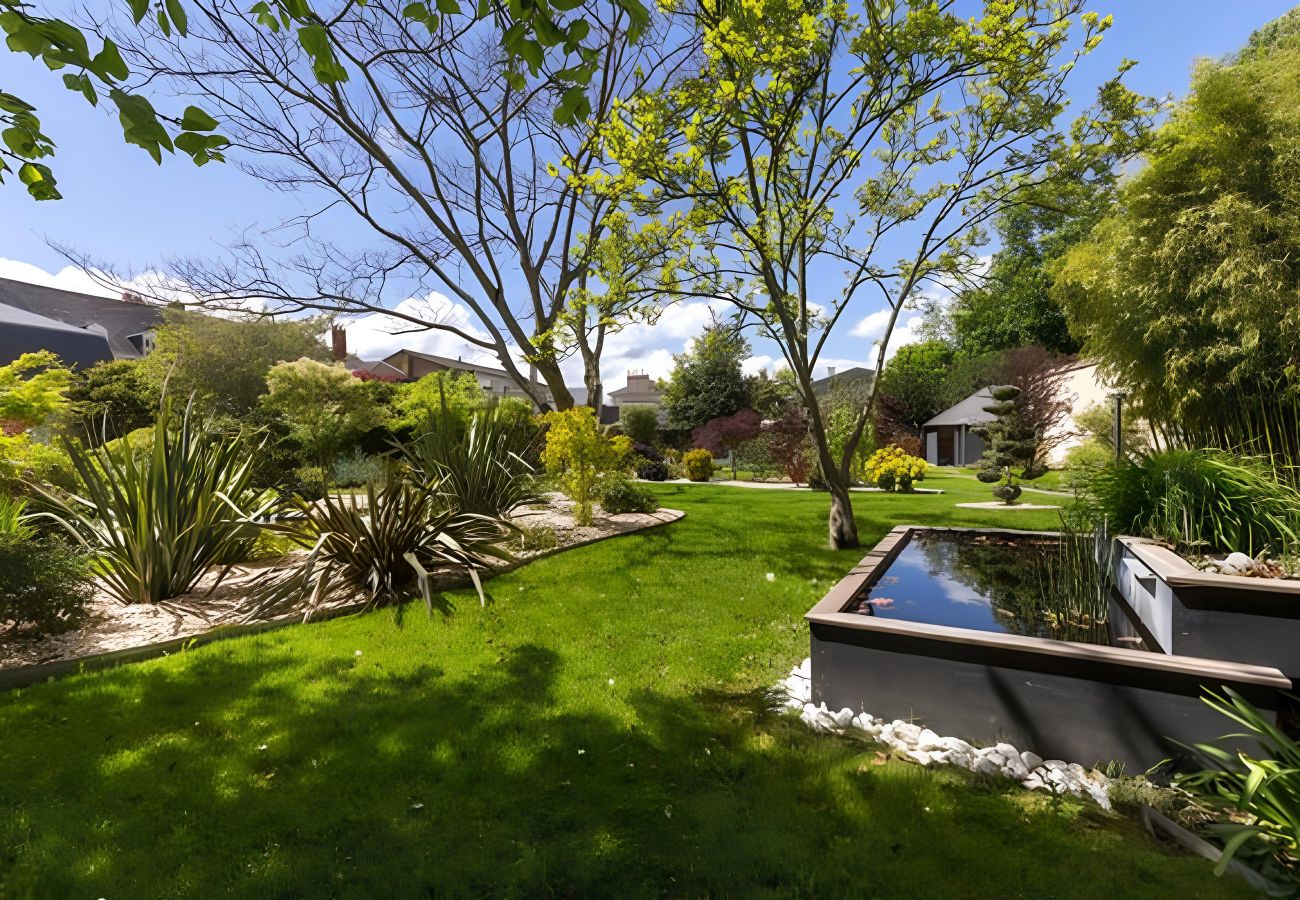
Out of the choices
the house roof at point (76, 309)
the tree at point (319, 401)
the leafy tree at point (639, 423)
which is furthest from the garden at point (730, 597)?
the house roof at point (76, 309)

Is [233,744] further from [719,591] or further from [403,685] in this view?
[719,591]

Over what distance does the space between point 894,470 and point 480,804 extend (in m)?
13.5

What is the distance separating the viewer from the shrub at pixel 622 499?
854 cm

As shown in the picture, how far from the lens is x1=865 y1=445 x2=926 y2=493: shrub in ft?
45.2

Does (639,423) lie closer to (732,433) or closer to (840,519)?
(732,433)

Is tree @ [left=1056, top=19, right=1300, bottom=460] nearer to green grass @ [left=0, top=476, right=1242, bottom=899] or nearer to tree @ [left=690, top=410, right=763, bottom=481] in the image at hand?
green grass @ [left=0, top=476, right=1242, bottom=899]

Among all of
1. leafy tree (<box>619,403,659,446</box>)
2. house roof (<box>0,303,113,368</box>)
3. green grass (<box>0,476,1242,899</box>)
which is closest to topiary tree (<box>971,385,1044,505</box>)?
leafy tree (<box>619,403,659,446</box>)

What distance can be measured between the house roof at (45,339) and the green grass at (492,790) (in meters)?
18.6

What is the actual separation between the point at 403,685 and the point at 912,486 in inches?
543

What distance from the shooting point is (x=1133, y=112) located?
19.8ft

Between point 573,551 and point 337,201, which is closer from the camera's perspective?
point 573,551

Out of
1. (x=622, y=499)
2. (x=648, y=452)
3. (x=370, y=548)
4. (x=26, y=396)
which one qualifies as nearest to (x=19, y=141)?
(x=370, y=548)

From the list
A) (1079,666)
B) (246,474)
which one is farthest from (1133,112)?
(246,474)

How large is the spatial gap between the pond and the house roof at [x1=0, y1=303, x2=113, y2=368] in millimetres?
20926
